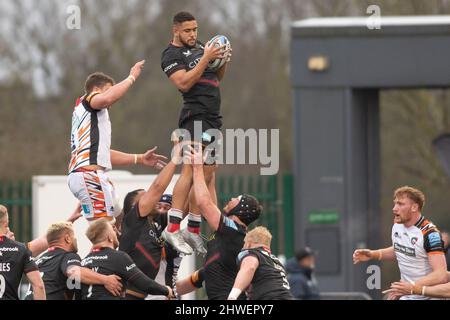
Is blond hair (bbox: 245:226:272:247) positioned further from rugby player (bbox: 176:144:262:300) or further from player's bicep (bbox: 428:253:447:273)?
player's bicep (bbox: 428:253:447:273)

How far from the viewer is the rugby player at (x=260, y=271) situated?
11.4 m

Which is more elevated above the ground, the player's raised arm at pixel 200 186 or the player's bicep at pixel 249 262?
the player's raised arm at pixel 200 186

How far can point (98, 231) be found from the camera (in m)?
11.4

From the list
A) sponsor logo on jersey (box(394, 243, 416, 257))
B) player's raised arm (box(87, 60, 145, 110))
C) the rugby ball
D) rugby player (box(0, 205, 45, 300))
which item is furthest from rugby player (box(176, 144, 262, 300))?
rugby player (box(0, 205, 45, 300))

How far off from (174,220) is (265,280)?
41.9 inches

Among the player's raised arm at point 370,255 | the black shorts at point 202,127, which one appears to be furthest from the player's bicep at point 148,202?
the player's raised arm at point 370,255

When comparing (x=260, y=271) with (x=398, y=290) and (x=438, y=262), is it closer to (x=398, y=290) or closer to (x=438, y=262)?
(x=398, y=290)

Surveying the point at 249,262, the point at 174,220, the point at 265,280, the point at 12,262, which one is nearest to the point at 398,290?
the point at 265,280

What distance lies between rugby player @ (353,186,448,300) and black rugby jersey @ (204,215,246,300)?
1157 mm

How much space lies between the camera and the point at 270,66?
37.9 meters

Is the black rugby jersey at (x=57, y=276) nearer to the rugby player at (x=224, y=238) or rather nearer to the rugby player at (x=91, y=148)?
the rugby player at (x=91, y=148)

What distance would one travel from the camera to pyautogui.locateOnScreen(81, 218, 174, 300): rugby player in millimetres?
11320

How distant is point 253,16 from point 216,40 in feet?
87.0

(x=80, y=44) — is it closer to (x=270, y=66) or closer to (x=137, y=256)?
(x=270, y=66)
